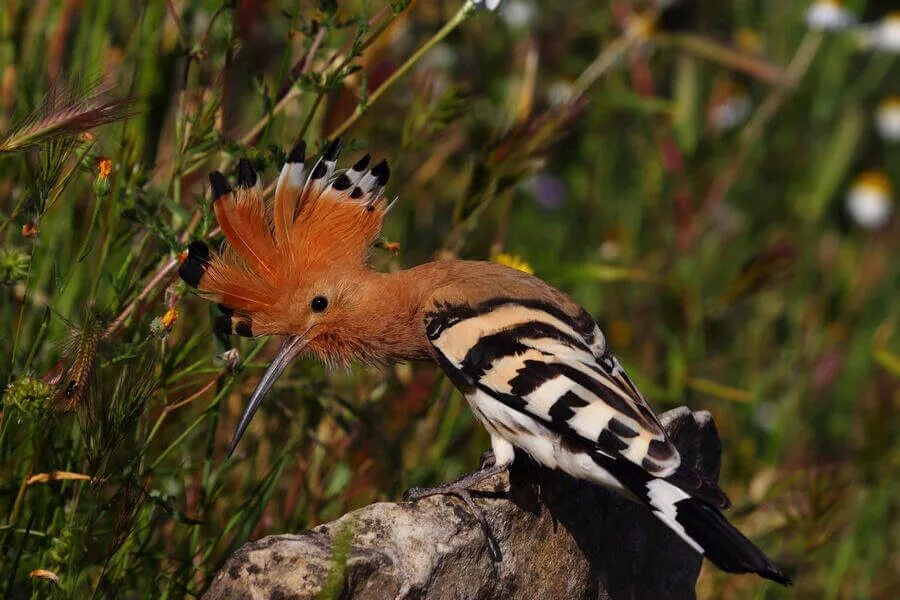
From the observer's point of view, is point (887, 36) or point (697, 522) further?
point (887, 36)

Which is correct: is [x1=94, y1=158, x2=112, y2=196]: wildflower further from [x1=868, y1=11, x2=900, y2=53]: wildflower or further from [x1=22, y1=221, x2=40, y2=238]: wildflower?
[x1=868, y1=11, x2=900, y2=53]: wildflower

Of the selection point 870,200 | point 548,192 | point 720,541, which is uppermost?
point 720,541

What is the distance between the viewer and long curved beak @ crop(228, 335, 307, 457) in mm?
2141

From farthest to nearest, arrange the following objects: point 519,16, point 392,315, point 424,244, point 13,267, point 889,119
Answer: point 889,119 → point 519,16 → point 424,244 → point 392,315 → point 13,267

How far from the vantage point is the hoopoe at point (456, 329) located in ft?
6.61

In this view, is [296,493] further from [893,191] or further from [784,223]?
[893,191]

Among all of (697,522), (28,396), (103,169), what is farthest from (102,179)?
(697,522)

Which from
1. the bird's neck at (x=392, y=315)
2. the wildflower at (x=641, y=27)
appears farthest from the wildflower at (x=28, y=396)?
the wildflower at (x=641, y=27)

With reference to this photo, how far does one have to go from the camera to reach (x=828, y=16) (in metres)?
4.30

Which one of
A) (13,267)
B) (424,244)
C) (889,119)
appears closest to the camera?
(13,267)

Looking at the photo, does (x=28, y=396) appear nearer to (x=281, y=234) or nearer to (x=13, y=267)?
(x=13, y=267)

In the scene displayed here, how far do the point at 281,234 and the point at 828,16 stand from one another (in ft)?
9.00

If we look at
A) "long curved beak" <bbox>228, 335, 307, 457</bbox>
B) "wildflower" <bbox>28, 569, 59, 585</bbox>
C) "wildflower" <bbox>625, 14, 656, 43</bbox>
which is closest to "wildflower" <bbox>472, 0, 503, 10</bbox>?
"long curved beak" <bbox>228, 335, 307, 457</bbox>

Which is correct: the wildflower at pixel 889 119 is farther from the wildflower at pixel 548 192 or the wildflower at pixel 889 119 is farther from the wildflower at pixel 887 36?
the wildflower at pixel 548 192
